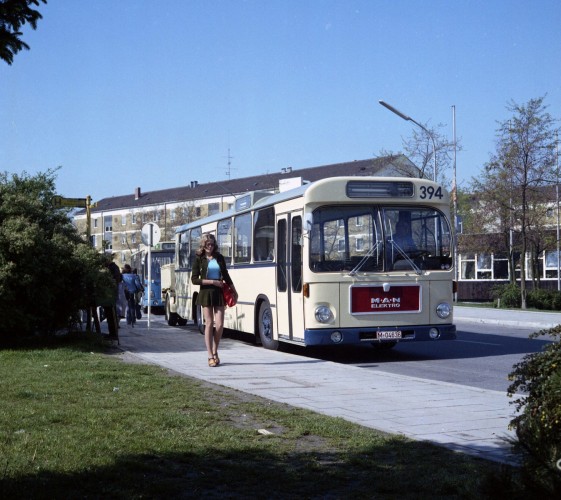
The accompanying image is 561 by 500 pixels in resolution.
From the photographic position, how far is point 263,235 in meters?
17.9

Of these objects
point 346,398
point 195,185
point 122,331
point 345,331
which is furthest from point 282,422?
point 195,185

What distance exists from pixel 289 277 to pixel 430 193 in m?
2.99

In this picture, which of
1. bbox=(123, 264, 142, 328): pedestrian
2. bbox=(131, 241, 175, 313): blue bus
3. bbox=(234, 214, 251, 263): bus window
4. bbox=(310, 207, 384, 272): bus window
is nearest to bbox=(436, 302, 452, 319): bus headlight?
bbox=(310, 207, 384, 272): bus window

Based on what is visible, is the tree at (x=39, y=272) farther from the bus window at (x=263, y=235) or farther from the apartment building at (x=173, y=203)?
the apartment building at (x=173, y=203)

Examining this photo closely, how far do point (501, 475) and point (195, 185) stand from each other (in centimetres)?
12697

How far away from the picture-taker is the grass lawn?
534cm

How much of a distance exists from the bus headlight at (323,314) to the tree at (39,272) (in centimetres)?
422

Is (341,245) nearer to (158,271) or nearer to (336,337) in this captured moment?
(336,337)

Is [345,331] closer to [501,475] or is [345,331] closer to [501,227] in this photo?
[501,475]

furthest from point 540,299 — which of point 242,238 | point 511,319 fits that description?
point 242,238

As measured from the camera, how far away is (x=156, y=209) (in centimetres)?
11450

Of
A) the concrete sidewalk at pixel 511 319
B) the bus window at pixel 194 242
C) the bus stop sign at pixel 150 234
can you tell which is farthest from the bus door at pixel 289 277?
the concrete sidewalk at pixel 511 319

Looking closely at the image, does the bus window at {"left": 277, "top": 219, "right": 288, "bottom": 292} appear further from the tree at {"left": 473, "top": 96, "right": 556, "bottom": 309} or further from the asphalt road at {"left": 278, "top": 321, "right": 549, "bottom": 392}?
the tree at {"left": 473, "top": 96, "right": 556, "bottom": 309}

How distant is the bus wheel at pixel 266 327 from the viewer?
1714cm
